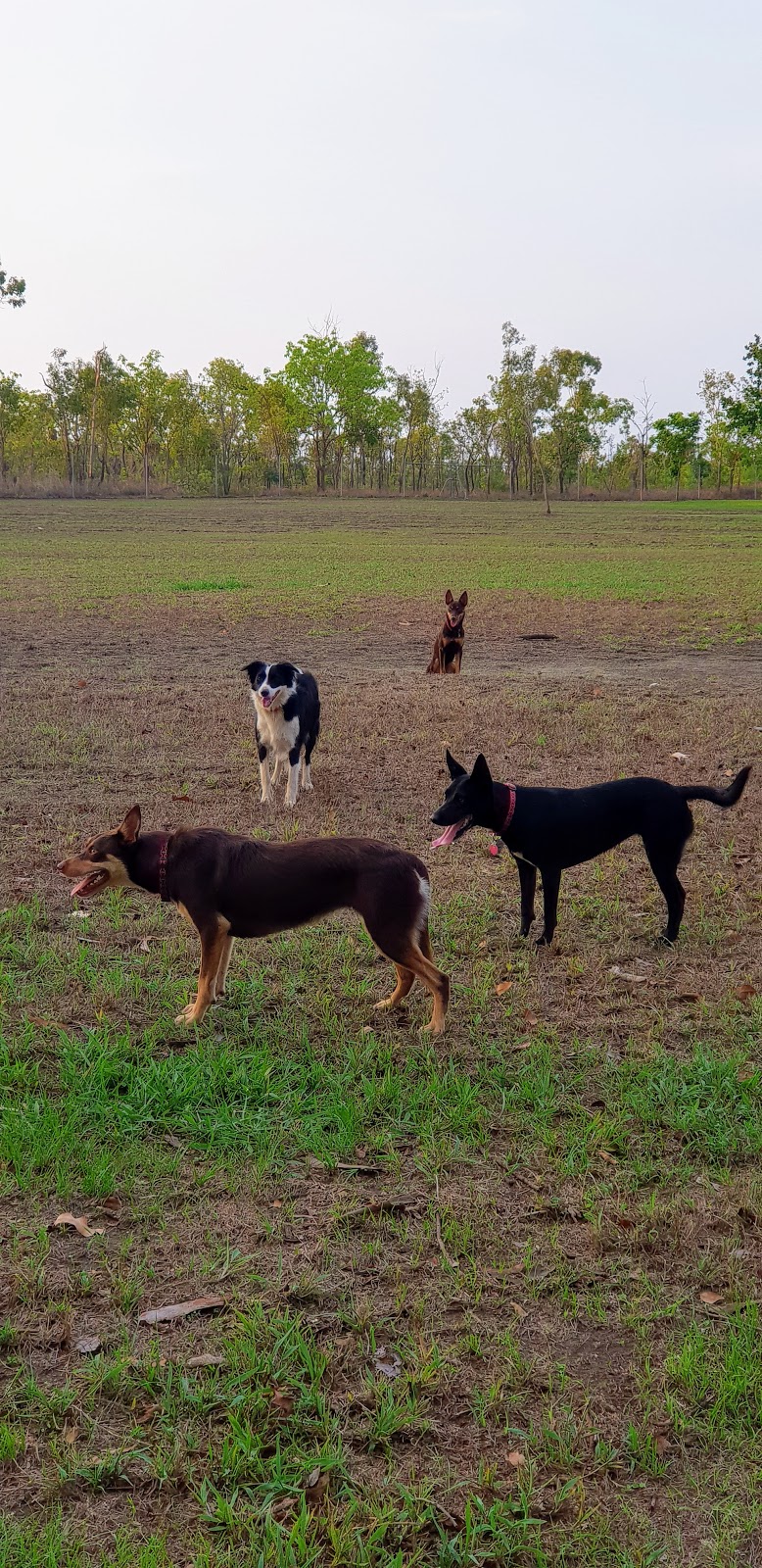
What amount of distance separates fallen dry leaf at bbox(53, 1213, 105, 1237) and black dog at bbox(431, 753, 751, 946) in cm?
242

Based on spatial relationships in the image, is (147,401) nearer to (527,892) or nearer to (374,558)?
(374,558)

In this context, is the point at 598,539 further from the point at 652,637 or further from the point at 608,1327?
the point at 608,1327

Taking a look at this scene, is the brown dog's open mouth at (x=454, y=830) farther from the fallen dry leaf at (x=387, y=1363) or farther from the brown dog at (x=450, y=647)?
the brown dog at (x=450, y=647)

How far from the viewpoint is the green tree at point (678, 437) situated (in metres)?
71.9

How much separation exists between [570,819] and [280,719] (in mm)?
2925

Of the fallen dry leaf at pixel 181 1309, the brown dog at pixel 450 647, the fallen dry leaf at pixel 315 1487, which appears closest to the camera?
the fallen dry leaf at pixel 315 1487

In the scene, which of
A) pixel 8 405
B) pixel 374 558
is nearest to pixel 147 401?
pixel 8 405

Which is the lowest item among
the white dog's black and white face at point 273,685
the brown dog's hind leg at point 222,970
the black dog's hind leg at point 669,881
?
the brown dog's hind leg at point 222,970

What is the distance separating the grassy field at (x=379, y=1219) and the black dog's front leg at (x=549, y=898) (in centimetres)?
16

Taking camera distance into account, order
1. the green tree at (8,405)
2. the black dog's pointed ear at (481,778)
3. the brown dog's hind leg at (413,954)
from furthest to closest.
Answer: the green tree at (8,405)
the black dog's pointed ear at (481,778)
the brown dog's hind leg at (413,954)

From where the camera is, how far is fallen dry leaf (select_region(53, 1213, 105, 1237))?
3.30m

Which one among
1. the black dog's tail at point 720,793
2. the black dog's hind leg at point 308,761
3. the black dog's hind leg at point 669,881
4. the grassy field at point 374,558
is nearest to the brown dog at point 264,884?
the black dog's hind leg at point 669,881

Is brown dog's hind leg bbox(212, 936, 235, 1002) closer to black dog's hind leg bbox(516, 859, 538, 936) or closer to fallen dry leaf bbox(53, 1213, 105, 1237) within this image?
fallen dry leaf bbox(53, 1213, 105, 1237)

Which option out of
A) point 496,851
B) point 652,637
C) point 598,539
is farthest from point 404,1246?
point 598,539
